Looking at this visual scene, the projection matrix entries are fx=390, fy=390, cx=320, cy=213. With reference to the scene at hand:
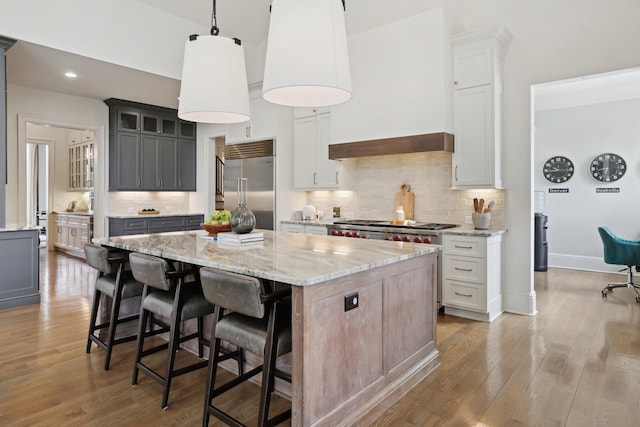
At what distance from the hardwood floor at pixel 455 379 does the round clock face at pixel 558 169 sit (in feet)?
11.2

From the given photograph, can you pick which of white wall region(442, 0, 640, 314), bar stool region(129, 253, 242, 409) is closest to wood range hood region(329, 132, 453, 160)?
white wall region(442, 0, 640, 314)

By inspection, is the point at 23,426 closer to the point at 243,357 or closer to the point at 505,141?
the point at 243,357

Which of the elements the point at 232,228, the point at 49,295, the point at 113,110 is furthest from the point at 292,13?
the point at 113,110

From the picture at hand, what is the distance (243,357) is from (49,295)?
3607 mm

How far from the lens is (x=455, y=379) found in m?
2.67

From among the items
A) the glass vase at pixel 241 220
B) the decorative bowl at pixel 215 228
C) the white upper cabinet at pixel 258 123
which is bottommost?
the decorative bowl at pixel 215 228

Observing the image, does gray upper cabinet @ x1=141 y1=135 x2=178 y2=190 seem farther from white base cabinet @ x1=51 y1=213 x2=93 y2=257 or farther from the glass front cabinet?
the glass front cabinet

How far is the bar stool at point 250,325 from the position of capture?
1.86 metres

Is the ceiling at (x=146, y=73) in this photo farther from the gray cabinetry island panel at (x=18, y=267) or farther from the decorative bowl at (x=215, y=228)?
the decorative bowl at (x=215, y=228)

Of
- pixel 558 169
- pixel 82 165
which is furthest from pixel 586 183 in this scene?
pixel 82 165

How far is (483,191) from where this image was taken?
451 cm

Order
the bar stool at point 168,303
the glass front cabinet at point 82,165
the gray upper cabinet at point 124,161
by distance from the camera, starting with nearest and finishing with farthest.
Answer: the bar stool at point 168,303, the gray upper cabinet at point 124,161, the glass front cabinet at point 82,165

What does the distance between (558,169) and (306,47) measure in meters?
6.49

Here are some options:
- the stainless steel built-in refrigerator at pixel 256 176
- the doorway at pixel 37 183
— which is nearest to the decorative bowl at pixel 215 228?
the stainless steel built-in refrigerator at pixel 256 176
